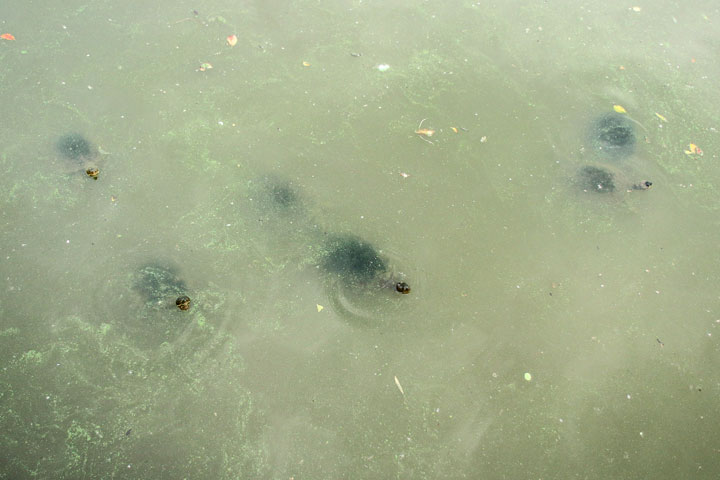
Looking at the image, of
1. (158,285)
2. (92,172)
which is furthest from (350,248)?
(92,172)

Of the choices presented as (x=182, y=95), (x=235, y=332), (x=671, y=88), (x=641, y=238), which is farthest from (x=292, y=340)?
(x=671, y=88)

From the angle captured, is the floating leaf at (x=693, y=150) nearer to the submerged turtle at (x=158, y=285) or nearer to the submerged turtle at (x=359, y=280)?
the submerged turtle at (x=359, y=280)

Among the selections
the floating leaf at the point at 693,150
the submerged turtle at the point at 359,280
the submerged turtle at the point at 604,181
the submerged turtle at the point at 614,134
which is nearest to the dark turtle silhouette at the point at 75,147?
the submerged turtle at the point at 359,280

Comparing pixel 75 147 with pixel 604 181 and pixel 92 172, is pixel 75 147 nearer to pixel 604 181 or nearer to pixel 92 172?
pixel 92 172

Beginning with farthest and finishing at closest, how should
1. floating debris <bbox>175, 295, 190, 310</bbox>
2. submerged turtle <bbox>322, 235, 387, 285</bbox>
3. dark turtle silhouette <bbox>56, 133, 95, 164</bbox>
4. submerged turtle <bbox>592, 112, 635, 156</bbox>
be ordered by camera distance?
submerged turtle <bbox>592, 112, 635, 156</bbox>
dark turtle silhouette <bbox>56, 133, 95, 164</bbox>
submerged turtle <bbox>322, 235, 387, 285</bbox>
floating debris <bbox>175, 295, 190, 310</bbox>

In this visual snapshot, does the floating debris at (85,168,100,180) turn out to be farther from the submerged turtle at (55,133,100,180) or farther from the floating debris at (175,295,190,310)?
the floating debris at (175,295,190,310)

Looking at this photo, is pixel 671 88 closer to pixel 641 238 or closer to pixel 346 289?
pixel 641 238

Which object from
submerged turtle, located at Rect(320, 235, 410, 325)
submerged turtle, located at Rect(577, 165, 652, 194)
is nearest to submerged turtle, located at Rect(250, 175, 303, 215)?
submerged turtle, located at Rect(320, 235, 410, 325)
